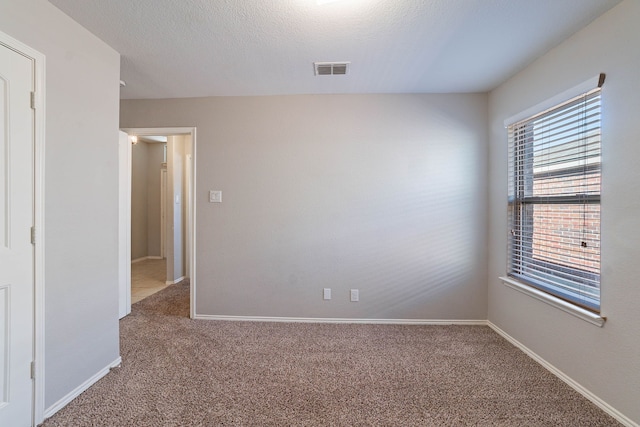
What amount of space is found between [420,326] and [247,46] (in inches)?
119

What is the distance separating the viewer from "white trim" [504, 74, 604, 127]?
1.85 metres

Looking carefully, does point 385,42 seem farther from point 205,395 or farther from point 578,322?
point 205,395

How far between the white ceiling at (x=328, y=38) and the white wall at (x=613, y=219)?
0.55 ft

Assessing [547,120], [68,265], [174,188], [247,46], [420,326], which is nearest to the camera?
[68,265]

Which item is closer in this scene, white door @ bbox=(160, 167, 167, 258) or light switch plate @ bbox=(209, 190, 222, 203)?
light switch plate @ bbox=(209, 190, 222, 203)

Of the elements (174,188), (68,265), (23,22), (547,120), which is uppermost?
(23,22)

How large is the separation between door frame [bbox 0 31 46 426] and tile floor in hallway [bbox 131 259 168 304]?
2259 mm

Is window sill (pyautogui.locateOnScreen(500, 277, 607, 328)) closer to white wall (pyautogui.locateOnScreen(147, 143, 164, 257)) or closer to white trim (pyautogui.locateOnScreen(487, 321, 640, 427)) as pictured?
white trim (pyautogui.locateOnScreen(487, 321, 640, 427))

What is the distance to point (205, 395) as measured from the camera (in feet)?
6.22

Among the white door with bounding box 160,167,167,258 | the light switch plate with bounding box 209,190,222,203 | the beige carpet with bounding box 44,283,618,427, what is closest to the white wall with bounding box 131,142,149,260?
the white door with bounding box 160,167,167,258

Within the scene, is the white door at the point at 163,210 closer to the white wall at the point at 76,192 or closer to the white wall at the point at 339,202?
the white wall at the point at 339,202

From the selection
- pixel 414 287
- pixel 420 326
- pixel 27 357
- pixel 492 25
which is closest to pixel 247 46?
pixel 492 25

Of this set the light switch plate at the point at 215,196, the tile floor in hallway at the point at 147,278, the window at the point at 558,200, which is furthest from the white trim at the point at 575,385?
the tile floor in hallway at the point at 147,278

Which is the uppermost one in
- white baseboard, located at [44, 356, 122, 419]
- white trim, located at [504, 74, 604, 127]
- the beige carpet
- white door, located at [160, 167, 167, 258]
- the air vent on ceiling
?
the air vent on ceiling
